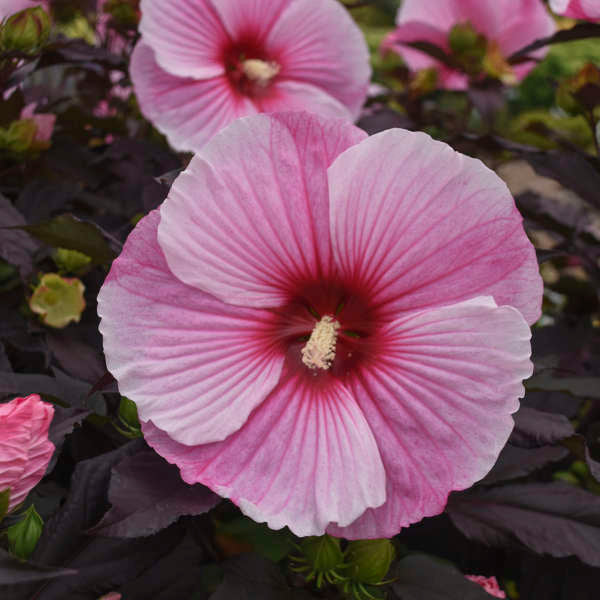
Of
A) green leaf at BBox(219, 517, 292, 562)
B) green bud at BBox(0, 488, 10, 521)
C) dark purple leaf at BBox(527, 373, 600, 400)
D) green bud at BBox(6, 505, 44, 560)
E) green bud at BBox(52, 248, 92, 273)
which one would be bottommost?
green leaf at BBox(219, 517, 292, 562)

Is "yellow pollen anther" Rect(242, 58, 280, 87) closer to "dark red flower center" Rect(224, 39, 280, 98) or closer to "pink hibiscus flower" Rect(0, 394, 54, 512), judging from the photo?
"dark red flower center" Rect(224, 39, 280, 98)

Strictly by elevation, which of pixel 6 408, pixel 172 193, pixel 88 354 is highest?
pixel 172 193

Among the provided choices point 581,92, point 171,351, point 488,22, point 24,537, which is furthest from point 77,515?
point 488,22

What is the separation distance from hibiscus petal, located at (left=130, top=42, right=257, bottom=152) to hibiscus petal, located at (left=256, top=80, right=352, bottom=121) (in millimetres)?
114

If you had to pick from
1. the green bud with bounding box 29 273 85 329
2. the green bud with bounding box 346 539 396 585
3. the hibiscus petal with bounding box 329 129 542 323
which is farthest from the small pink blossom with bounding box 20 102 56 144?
the green bud with bounding box 346 539 396 585

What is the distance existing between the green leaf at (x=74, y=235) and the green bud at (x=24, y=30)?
0.32 metres

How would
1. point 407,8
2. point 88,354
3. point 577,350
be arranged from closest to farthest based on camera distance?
1. point 88,354
2. point 577,350
3. point 407,8

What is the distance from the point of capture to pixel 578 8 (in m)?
0.90

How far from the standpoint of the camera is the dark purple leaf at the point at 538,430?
0.70 meters

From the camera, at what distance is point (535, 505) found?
0.80 m

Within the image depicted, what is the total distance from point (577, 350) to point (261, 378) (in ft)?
2.41

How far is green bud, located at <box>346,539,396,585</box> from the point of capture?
69 cm

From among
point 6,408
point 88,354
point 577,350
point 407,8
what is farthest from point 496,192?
point 407,8

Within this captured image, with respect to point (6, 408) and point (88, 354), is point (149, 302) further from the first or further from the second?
point (88, 354)
